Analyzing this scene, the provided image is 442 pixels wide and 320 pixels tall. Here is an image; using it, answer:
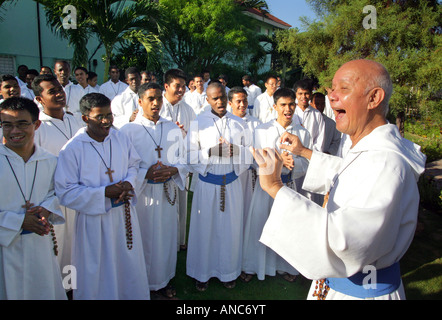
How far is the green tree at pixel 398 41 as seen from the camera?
20.1 feet

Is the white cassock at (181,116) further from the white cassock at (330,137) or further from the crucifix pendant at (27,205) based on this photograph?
the white cassock at (330,137)

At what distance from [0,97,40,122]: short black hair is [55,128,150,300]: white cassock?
0.42 metres

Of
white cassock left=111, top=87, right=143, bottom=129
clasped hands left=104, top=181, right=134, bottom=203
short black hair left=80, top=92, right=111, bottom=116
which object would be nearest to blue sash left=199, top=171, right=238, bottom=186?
clasped hands left=104, top=181, right=134, bottom=203

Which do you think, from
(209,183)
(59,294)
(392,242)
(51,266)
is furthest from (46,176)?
(392,242)

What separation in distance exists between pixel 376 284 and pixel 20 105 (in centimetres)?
311

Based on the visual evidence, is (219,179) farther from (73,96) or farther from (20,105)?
(73,96)

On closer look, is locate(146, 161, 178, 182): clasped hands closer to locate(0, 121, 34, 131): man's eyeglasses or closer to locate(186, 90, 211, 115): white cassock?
locate(0, 121, 34, 131): man's eyeglasses

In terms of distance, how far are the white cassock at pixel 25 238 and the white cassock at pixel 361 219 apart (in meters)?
2.14

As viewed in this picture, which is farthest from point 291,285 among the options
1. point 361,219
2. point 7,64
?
point 7,64

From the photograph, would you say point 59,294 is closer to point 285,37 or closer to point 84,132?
point 84,132

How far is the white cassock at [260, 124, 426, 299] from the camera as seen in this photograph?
5.10ft

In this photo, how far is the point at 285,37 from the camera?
26.7 feet
